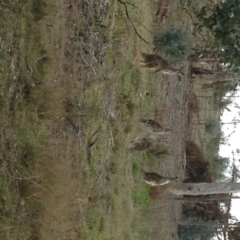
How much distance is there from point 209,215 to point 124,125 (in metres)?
4.10

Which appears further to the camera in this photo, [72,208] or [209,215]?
[209,215]

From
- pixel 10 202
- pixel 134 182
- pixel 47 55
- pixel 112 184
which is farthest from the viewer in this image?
pixel 134 182

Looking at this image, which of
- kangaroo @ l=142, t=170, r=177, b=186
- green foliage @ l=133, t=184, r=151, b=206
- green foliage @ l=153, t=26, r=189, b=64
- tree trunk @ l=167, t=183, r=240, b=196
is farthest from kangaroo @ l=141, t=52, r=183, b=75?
green foliage @ l=133, t=184, r=151, b=206

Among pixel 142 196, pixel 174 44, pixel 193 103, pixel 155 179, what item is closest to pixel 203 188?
pixel 155 179

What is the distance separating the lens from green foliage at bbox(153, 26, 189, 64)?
10.6 m

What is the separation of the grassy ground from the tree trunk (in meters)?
0.81

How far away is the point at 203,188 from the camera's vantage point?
938 centimetres

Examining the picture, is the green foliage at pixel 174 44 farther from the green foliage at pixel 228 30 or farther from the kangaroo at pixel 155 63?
the green foliage at pixel 228 30

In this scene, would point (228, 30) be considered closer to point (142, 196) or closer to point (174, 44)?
point (174, 44)

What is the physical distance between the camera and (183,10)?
41.1 feet

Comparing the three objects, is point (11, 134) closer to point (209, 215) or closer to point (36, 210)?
point (36, 210)

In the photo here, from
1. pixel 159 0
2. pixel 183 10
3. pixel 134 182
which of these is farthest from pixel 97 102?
pixel 183 10

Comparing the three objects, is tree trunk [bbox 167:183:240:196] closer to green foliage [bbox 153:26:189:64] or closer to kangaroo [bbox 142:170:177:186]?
kangaroo [bbox 142:170:177:186]

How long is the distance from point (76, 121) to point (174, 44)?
3.52 meters
